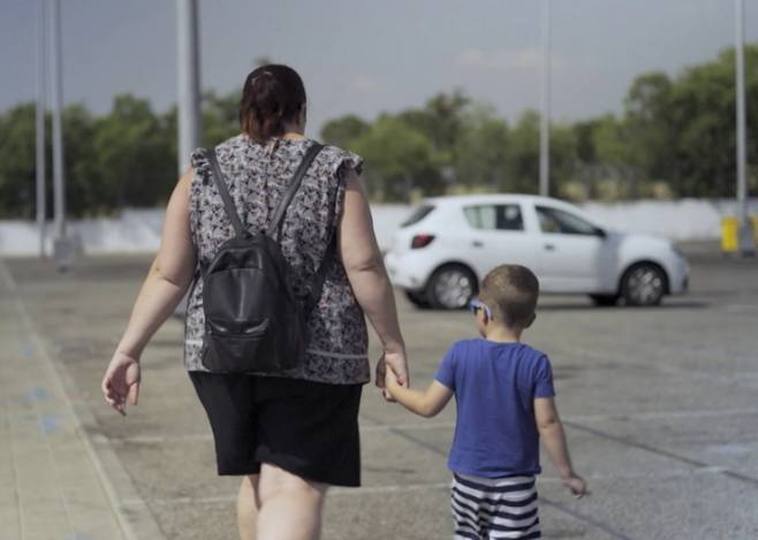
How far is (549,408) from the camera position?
438cm

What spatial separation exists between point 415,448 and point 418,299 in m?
12.7

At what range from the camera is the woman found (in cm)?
433

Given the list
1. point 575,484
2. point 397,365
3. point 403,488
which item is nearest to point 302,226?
point 397,365

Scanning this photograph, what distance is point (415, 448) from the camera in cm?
892

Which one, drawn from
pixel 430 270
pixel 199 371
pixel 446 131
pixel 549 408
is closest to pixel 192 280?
pixel 199 371

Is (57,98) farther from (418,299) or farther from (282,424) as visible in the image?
(282,424)

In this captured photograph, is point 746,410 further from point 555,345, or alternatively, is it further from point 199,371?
point 199,371

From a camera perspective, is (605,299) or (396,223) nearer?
(605,299)

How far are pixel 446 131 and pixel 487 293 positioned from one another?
8479 centimetres

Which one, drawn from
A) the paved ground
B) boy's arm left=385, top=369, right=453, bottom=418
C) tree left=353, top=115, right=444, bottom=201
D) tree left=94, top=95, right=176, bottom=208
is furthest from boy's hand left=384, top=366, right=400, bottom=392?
tree left=353, top=115, right=444, bottom=201

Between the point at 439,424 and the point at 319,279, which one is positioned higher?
the point at 319,279

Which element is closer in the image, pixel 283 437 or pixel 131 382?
pixel 283 437

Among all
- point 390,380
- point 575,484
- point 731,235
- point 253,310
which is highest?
point 253,310

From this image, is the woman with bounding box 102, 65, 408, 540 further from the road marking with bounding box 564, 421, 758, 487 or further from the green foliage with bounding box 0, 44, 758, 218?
the green foliage with bounding box 0, 44, 758, 218
